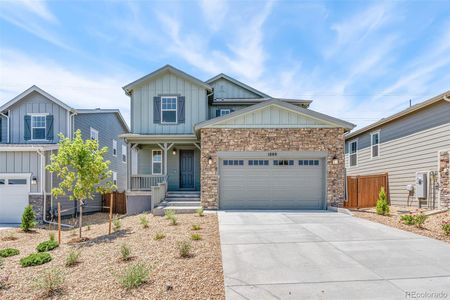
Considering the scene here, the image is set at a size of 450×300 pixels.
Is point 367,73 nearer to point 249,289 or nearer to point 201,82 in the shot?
point 201,82

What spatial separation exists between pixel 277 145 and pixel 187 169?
564 cm

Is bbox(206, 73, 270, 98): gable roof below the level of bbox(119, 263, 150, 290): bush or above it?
above

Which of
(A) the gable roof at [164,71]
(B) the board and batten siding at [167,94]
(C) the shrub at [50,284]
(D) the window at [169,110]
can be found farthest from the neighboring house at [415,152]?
(C) the shrub at [50,284]

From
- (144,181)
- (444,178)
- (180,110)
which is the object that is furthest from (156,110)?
(444,178)

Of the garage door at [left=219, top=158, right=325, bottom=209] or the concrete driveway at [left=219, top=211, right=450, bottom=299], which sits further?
the garage door at [left=219, top=158, right=325, bottom=209]

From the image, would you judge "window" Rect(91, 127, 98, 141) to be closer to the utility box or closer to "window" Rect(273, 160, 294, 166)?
"window" Rect(273, 160, 294, 166)

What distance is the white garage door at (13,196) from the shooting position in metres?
12.3

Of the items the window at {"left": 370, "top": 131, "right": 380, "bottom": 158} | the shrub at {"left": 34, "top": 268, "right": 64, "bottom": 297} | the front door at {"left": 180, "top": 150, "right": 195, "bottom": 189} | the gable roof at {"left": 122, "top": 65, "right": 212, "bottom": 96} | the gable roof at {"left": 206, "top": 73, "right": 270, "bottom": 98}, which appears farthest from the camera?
the gable roof at {"left": 206, "top": 73, "right": 270, "bottom": 98}

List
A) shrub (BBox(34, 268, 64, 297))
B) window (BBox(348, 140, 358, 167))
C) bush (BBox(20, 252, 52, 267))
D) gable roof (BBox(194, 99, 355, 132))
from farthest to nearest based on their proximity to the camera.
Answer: window (BBox(348, 140, 358, 167)) → gable roof (BBox(194, 99, 355, 132)) → bush (BBox(20, 252, 52, 267)) → shrub (BBox(34, 268, 64, 297))

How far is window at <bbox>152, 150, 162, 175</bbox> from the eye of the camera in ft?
50.2

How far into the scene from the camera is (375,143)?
52.2 ft

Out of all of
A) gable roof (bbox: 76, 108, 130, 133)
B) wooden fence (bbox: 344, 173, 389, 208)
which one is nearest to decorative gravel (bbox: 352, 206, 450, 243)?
wooden fence (bbox: 344, 173, 389, 208)

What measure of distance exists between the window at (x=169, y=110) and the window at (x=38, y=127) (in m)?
6.13

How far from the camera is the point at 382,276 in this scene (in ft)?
15.2
